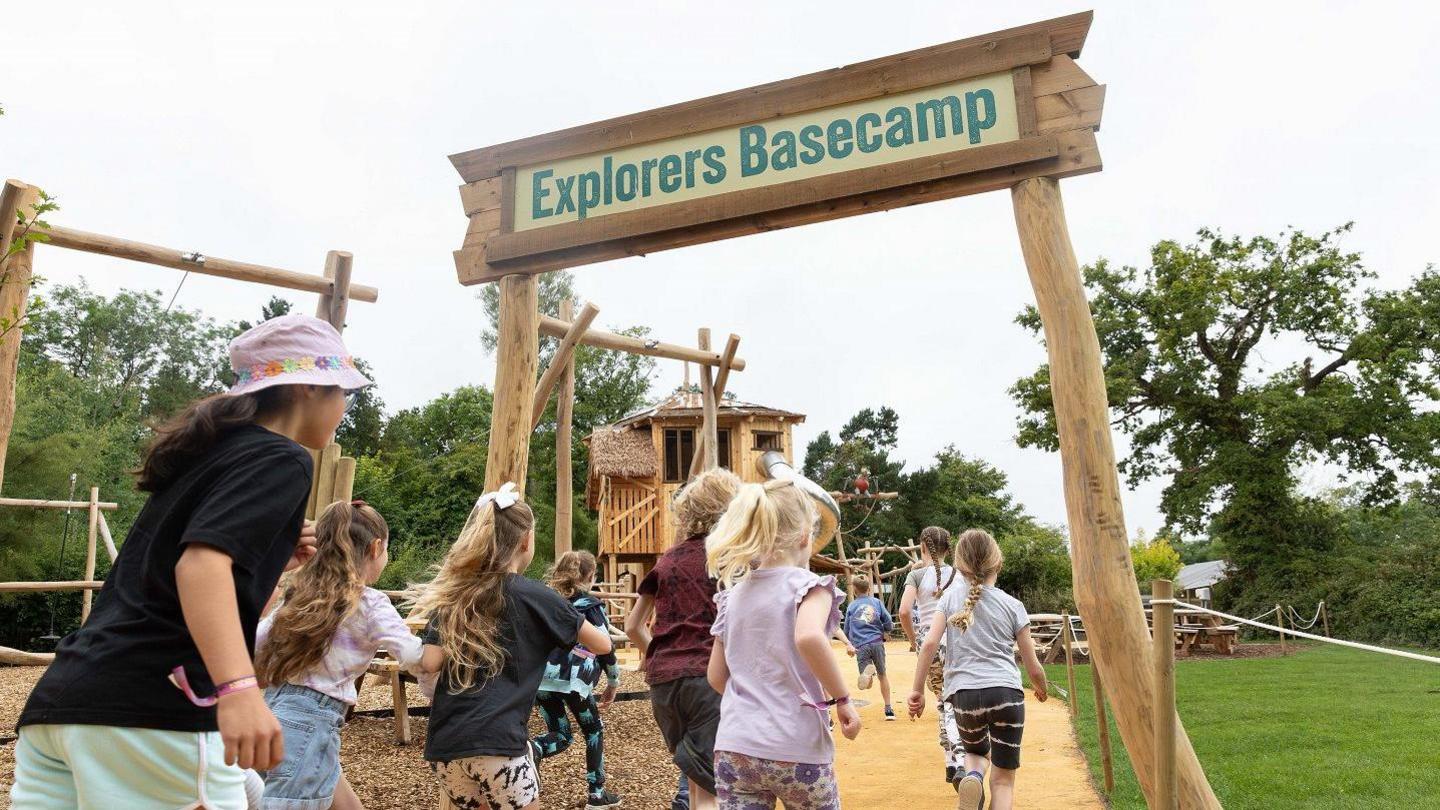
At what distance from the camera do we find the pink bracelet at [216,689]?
68.3 inches

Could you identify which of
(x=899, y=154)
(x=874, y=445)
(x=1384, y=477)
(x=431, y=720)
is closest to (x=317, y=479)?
(x=431, y=720)

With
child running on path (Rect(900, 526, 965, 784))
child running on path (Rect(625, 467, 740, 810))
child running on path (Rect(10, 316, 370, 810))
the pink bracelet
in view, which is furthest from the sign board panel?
the pink bracelet

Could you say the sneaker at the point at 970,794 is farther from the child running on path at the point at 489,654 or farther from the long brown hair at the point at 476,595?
the long brown hair at the point at 476,595

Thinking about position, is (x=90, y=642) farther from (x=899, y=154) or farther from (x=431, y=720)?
(x=899, y=154)

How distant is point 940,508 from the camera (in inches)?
1746

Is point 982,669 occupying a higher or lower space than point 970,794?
higher

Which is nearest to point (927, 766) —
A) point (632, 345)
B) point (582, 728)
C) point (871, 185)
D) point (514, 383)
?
point (582, 728)

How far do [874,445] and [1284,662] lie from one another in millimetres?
31312

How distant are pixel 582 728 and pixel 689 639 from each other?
1.71 m

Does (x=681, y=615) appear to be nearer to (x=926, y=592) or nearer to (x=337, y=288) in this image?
(x=926, y=592)

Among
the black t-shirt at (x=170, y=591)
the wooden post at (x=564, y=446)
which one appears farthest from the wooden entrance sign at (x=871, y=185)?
the wooden post at (x=564, y=446)

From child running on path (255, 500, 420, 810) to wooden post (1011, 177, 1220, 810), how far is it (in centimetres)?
285

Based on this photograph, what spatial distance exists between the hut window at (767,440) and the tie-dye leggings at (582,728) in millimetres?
20524

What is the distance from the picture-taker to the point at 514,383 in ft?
19.5
